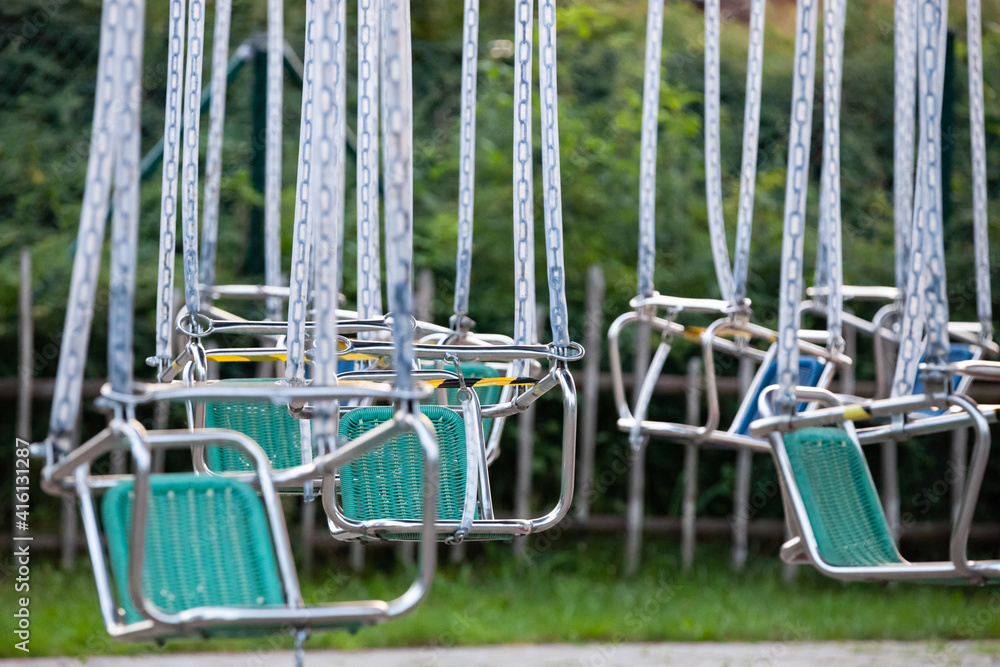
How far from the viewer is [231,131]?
24.0 ft

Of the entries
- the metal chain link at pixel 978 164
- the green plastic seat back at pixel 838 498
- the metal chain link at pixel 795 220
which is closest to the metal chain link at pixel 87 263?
the metal chain link at pixel 795 220

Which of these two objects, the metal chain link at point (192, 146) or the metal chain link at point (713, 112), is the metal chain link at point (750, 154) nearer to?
the metal chain link at point (713, 112)

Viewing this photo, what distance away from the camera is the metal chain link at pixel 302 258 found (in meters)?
2.53

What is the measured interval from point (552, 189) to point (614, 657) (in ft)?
10.4

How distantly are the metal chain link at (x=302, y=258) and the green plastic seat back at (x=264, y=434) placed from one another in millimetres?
732

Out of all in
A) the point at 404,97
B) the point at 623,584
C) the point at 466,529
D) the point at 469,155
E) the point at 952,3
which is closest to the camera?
the point at 404,97

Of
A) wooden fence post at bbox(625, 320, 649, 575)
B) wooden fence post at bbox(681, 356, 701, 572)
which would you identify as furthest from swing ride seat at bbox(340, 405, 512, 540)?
wooden fence post at bbox(681, 356, 701, 572)

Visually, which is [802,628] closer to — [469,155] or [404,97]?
[469,155]

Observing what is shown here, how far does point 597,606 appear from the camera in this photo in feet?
20.5

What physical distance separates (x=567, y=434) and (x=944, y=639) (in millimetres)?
3924

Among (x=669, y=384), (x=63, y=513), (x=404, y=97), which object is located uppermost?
(x=404, y=97)

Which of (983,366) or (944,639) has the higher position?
(983,366)

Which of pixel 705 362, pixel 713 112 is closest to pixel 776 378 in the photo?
pixel 705 362

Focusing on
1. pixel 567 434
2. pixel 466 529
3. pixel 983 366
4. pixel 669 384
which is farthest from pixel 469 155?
pixel 669 384
